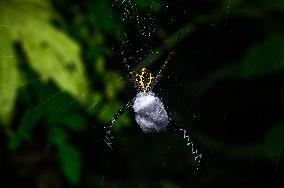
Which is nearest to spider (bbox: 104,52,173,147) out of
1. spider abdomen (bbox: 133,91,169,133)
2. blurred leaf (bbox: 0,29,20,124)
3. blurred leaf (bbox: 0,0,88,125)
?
spider abdomen (bbox: 133,91,169,133)

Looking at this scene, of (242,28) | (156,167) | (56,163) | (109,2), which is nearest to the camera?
(109,2)

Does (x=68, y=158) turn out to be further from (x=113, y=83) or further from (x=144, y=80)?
(x=144, y=80)

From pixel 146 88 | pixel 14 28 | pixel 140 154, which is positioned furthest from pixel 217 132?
pixel 14 28

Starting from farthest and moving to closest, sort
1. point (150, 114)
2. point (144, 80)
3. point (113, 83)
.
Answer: point (113, 83) → point (144, 80) → point (150, 114)

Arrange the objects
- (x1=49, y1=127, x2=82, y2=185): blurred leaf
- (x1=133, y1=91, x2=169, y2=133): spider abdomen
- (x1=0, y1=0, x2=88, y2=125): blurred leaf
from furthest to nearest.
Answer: (x1=49, y1=127, x2=82, y2=185): blurred leaf
(x1=0, y1=0, x2=88, y2=125): blurred leaf
(x1=133, y1=91, x2=169, y2=133): spider abdomen

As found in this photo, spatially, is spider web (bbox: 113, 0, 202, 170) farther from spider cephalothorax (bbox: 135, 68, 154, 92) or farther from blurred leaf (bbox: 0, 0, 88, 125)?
blurred leaf (bbox: 0, 0, 88, 125)

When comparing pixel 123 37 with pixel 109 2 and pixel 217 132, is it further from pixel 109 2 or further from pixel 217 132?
pixel 217 132
